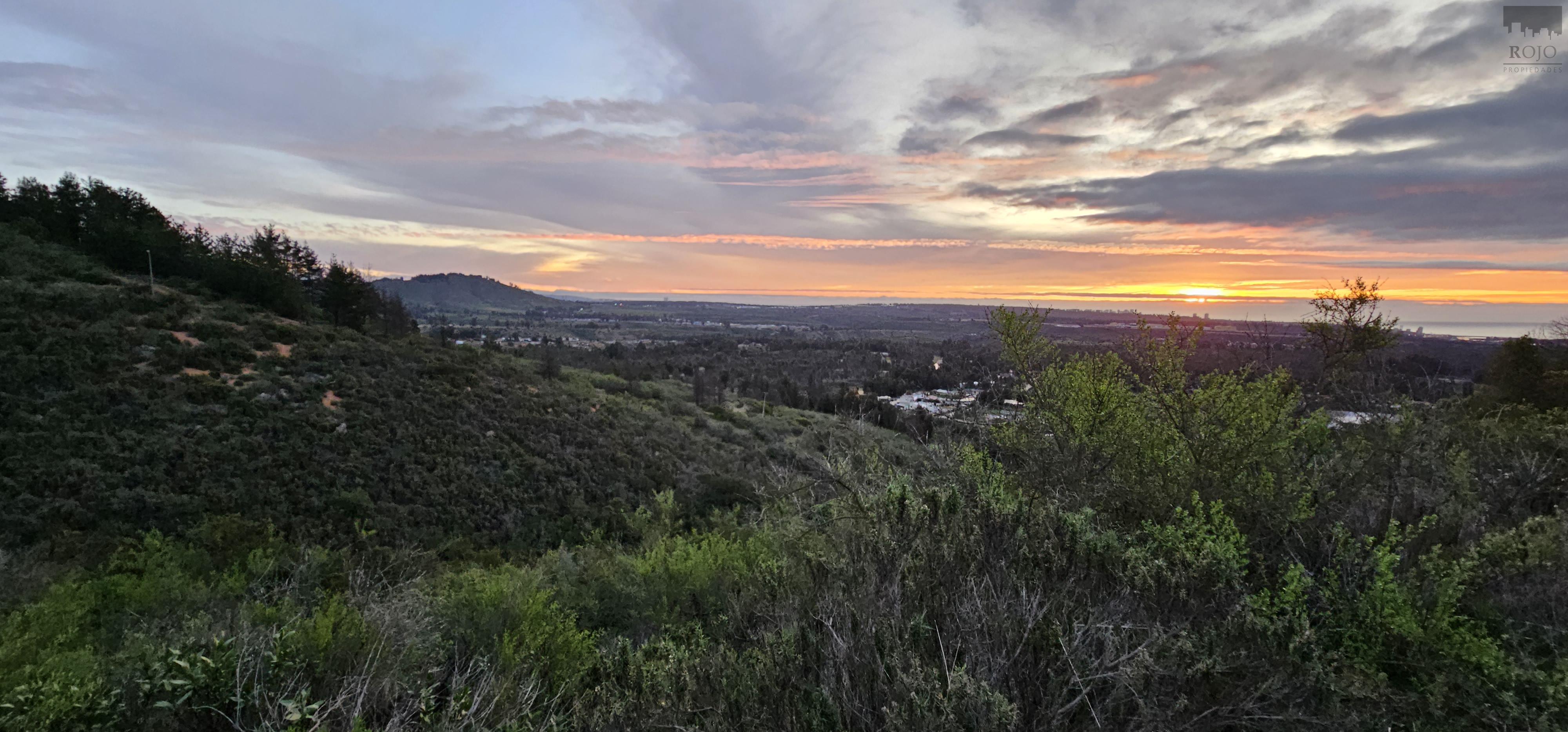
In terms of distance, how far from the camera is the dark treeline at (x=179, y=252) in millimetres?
27828

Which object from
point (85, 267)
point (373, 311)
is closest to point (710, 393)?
point (373, 311)

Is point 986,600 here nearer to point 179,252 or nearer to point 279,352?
point 279,352

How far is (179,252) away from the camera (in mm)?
28828

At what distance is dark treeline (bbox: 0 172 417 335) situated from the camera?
27828 mm

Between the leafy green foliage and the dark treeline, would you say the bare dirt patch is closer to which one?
the dark treeline

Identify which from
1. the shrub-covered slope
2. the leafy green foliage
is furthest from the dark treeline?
the leafy green foliage

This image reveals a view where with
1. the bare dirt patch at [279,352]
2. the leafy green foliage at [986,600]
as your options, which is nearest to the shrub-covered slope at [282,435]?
the bare dirt patch at [279,352]

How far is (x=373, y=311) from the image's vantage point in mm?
33719

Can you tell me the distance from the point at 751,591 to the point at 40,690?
410 cm

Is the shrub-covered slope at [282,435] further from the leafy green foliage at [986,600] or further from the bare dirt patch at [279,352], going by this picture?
the leafy green foliage at [986,600]

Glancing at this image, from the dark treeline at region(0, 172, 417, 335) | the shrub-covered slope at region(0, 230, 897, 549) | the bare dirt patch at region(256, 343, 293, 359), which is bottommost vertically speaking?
the shrub-covered slope at region(0, 230, 897, 549)

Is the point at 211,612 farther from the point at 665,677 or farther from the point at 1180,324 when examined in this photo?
the point at 1180,324

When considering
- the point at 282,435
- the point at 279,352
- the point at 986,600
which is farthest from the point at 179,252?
the point at 986,600

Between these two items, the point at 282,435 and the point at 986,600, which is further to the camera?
the point at 282,435
